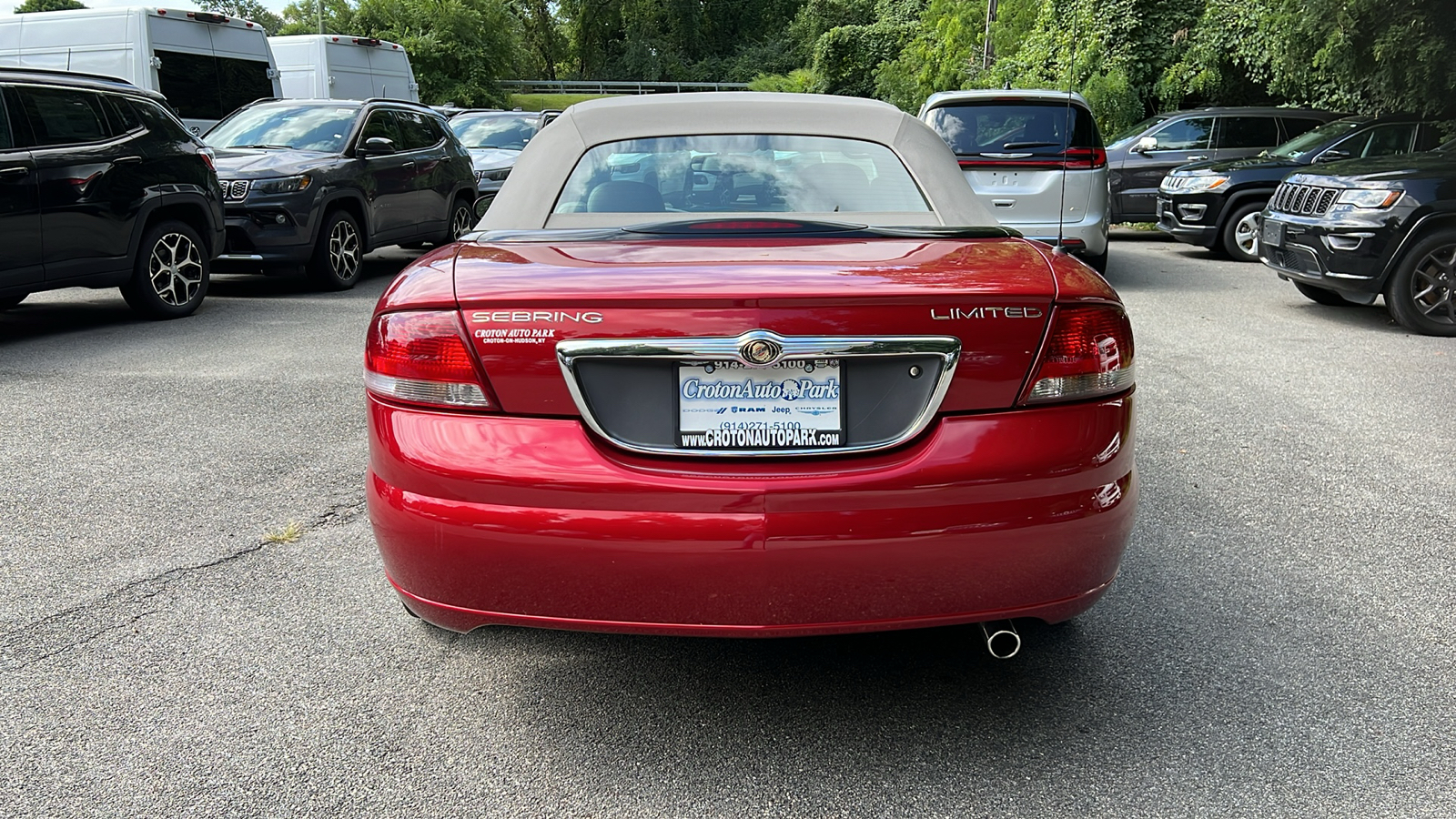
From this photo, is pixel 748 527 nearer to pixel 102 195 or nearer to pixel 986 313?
pixel 986 313

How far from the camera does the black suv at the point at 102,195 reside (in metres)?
7.85

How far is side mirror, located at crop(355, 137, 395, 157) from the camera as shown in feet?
36.1

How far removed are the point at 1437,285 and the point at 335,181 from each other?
8.99m

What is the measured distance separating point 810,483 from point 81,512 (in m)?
3.34

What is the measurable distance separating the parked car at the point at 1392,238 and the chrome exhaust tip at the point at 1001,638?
730cm

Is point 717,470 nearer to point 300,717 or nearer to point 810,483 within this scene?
point 810,483

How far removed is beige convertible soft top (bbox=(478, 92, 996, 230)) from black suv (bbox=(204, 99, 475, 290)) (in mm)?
7081

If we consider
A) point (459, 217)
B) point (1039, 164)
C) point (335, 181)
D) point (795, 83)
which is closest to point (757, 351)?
point (1039, 164)

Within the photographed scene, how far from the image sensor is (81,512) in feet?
15.1

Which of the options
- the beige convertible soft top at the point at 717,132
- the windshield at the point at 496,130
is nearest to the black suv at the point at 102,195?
the beige convertible soft top at the point at 717,132

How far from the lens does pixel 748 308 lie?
259 centimetres

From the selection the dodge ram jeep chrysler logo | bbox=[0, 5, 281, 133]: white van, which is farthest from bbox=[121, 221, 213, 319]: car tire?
the dodge ram jeep chrysler logo

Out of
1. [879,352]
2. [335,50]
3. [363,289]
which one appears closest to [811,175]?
[879,352]

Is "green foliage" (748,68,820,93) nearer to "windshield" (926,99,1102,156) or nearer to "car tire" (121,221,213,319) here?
"windshield" (926,99,1102,156)
